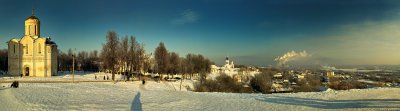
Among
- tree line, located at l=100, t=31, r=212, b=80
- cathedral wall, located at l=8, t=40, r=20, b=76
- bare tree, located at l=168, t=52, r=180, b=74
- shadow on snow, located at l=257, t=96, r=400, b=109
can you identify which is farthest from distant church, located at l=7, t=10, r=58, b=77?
shadow on snow, located at l=257, t=96, r=400, b=109

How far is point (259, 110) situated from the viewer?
19.9 metres

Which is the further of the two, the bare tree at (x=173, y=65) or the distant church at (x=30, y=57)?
the bare tree at (x=173, y=65)

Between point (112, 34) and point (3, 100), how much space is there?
27.1 m

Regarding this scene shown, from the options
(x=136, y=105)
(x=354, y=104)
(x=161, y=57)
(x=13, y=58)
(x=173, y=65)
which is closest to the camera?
(x=354, y=104)

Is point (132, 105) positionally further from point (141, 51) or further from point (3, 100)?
point (141, 51)

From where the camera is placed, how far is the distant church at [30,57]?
174 feet

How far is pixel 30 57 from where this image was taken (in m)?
53.5

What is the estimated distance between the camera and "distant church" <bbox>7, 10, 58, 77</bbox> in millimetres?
53000

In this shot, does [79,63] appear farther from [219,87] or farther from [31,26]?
[219,87]

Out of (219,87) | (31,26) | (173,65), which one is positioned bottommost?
(219,87)

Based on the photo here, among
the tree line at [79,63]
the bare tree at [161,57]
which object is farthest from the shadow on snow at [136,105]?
the tree line at [79,63]

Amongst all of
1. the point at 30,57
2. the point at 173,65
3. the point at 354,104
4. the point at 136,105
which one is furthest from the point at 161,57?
the point at 354,104

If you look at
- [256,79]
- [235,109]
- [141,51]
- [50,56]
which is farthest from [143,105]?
[256,79]

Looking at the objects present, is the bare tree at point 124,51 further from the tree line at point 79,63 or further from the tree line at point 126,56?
the tree line at point 79,63
